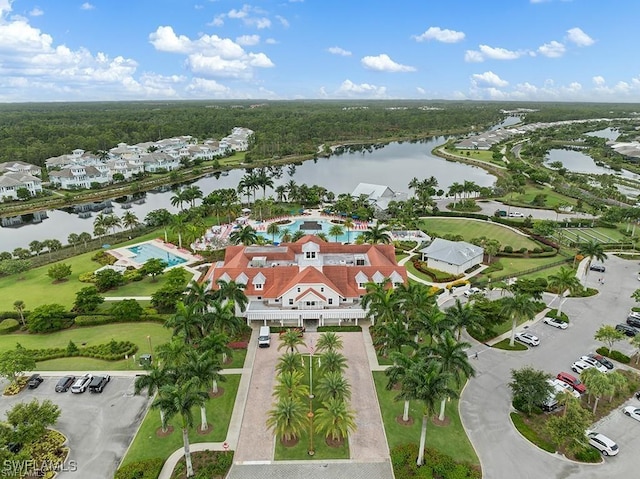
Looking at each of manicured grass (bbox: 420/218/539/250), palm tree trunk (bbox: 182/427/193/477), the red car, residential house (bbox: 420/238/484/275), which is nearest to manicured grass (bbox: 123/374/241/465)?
palm tree trunk (bbox: 182/427/193/477)

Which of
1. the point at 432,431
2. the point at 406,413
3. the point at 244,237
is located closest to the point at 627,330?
the point at 432,431

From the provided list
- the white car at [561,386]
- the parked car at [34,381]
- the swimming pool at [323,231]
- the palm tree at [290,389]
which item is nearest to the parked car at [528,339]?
the white car at [561,386]

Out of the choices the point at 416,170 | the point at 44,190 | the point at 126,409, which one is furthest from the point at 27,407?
the point at 416,170

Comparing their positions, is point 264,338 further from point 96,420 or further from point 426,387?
point 426,387

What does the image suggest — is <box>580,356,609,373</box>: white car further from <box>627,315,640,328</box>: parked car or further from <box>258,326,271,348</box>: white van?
<box>258,326,271,348</box>: white van

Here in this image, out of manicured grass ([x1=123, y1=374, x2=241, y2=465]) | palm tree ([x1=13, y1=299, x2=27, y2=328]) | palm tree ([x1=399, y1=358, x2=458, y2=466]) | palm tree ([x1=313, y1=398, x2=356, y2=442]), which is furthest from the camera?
palm tree ([x1=13, y1=299, x2=27, y2=328])

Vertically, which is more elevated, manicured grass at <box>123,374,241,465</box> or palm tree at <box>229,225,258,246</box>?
palm tree at <box>229,225,258,246</box>
